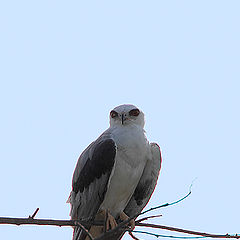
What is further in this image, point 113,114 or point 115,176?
point 113,114

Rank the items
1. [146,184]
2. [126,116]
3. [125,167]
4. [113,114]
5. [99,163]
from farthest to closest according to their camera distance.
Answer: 1. [113,114]
2. [126,116]
3. [146,184]
4. [125,167]
5. [99,163]

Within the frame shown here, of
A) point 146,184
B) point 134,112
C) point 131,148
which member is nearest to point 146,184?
point 146,184

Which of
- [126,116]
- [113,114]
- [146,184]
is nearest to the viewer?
[146,184]

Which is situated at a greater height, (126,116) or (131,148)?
(126,116)

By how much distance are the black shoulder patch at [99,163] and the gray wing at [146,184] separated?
0.71m

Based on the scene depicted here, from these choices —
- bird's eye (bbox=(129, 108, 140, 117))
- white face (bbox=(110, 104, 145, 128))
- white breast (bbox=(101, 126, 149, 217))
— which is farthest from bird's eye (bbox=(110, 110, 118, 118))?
white breast (bbox=(101, 126, 149, 217))

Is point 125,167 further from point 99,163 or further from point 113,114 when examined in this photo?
point 113,114

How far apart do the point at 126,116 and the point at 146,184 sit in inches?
39.2

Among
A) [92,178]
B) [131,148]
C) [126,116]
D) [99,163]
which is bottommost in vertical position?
[92,178]

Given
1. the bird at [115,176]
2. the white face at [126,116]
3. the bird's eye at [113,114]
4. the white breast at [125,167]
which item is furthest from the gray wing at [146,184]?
the bird's eye at [113,114]

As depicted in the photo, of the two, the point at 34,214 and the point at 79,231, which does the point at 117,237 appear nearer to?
the point at 79,231

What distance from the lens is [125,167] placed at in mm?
7633

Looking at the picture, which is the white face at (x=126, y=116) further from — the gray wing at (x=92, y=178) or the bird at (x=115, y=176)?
the gray wing at (x=92, y=178)

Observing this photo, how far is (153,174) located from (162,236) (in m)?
2.92
